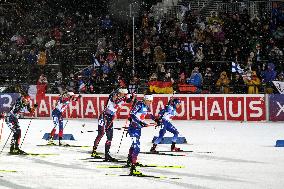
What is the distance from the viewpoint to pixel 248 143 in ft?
62.7

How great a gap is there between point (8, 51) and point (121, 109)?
8727mm

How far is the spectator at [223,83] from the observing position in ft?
87.0

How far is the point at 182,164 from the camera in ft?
48.7

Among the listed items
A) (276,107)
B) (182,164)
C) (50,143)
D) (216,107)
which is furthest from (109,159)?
(276,107)

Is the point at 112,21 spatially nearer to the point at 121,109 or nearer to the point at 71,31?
the point at 71,31

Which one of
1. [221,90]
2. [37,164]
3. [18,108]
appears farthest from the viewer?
[221,90]

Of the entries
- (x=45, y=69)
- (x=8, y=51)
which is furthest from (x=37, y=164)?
(x=8, y=51)

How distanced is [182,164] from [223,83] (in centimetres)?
1224

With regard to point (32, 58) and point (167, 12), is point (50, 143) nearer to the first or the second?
point (32, 58)

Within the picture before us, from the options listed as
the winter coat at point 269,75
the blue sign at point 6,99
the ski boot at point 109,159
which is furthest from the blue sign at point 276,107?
the blue sign at point 6,99

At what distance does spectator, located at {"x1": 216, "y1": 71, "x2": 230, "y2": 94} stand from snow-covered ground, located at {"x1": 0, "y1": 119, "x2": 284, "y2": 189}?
3.63 meters

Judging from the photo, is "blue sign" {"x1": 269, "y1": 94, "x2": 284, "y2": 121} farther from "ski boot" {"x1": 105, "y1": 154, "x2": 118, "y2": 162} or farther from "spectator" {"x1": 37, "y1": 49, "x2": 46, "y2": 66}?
"ski boot" {"x1": 105, "y1": 154, "x2": 118, "y2": 162}

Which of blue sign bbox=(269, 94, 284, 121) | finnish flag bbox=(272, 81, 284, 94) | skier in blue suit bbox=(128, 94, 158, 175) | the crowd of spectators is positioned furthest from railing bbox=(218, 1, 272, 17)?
skier in blue suit bbox=(128, 94, 158, 175)

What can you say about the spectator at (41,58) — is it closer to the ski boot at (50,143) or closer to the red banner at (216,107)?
the red banner at (216,107)
